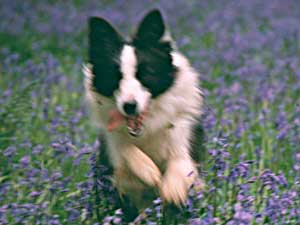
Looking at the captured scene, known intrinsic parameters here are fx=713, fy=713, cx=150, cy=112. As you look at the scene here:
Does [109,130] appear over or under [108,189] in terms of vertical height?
over

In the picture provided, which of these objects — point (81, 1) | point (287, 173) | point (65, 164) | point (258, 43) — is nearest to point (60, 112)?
point (65, 164)

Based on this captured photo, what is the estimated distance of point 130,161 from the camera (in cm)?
420

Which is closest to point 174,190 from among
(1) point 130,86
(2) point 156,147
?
(2) point 156,147

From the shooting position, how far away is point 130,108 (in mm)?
3951

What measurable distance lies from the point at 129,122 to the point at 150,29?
1.87 ft

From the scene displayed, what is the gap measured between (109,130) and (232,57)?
4.14 meters

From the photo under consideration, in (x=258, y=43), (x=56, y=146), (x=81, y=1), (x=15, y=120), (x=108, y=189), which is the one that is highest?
(x=81, y=1)

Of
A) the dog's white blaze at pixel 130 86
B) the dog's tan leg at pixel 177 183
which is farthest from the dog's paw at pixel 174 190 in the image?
the dog's white blaze at pixel 130 86

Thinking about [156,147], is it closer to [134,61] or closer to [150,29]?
[134,61]

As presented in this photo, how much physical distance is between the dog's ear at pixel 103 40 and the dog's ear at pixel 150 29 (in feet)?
0.40

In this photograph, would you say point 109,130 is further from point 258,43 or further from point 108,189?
point 258,43

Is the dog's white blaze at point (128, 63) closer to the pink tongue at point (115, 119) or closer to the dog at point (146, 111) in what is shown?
the dog at point (146, 111)

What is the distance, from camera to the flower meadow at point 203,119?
12.7 ft

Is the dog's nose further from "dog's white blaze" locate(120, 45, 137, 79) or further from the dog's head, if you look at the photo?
"dog's white blaze" locate(120, 45, 137, 79)
